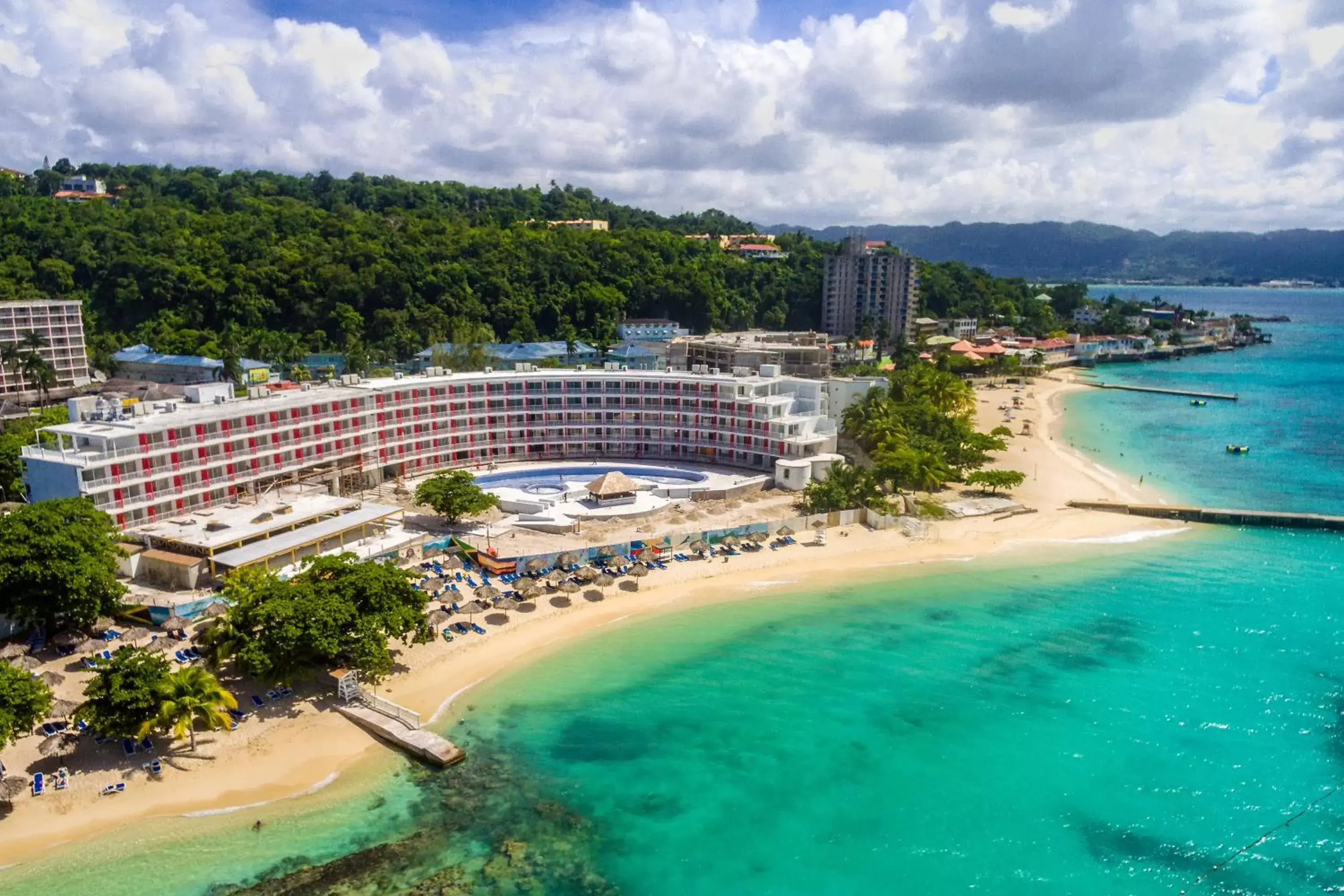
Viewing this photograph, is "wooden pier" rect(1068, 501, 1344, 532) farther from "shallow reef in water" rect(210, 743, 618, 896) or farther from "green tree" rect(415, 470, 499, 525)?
"shallow reef in water" rect(210, 743, 618, 896)

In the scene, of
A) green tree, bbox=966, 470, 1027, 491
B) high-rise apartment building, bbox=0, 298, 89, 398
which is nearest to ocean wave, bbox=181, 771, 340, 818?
green tree, bbox=966, 470, 1027, 491

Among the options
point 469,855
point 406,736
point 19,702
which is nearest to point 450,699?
point 406,736

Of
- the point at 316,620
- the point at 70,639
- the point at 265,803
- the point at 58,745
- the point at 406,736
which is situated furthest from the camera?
the point at 70,639

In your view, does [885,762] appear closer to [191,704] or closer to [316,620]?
[316,620]

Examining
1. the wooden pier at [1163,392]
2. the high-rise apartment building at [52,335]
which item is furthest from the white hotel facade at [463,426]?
the wooden pier at [1163,392]

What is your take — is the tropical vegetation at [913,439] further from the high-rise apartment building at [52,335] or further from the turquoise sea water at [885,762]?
the high-rise apartment building at [52,335]
